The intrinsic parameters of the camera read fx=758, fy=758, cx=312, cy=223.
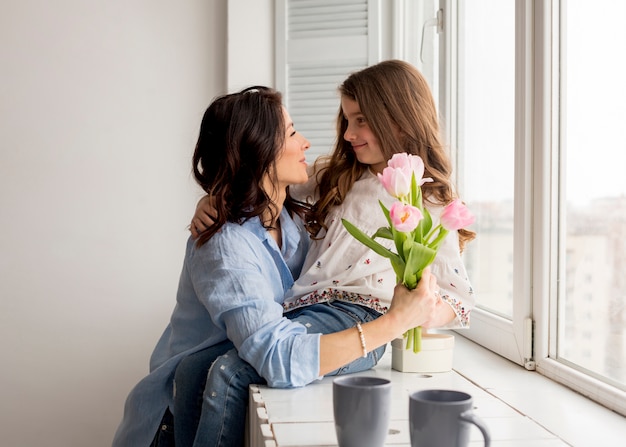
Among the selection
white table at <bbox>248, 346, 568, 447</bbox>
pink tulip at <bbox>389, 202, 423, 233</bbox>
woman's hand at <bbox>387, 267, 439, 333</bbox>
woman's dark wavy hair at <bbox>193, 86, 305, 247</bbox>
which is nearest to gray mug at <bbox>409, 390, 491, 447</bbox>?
white table at <bbox>248, 346, 568, 447</bbox>

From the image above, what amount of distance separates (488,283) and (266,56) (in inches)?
55.3

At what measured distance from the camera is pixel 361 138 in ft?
6.07

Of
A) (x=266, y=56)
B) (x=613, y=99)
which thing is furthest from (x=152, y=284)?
(x=613, y=99)

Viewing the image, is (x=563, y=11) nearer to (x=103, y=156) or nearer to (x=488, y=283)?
(x=488, y=283)

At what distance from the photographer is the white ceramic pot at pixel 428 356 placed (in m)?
1.62

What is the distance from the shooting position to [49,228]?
317 cm

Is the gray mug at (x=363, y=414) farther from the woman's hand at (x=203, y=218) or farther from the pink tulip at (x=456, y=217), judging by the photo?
the woman's hand at (x=203, y=218)

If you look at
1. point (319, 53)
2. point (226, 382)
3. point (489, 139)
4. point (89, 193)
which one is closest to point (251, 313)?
point (226, 382)

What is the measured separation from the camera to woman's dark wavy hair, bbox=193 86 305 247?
1.72 m

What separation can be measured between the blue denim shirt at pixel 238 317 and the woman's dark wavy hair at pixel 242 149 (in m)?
0.06

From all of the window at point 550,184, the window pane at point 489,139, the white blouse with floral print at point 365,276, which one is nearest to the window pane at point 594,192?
the window at point 550,184

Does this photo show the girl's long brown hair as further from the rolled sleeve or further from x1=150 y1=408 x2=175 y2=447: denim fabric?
x1=150 y1=408 x2=175 y2=447: denim fabric

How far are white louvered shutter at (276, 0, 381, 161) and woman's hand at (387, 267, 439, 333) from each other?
1.55m

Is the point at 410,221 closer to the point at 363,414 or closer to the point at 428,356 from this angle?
the point at 363,414
